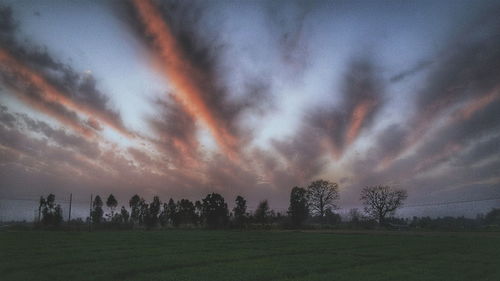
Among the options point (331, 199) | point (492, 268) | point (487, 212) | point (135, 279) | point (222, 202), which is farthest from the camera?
point (331, 199)

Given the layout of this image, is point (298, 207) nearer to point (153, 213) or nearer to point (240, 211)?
point (240, 211)

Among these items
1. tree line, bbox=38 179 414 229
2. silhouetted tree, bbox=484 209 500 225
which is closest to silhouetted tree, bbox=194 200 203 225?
tree line, bbox=38 179 414 229

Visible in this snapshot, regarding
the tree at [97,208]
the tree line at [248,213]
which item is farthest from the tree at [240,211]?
the tree at [97,208]

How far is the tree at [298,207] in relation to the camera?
103 m

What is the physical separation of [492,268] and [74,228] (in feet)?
239

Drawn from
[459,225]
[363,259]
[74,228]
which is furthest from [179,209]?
[363,259]

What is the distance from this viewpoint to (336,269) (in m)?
16.8

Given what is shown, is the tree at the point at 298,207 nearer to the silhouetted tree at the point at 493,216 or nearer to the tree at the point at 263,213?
the tree at the point at 263,213

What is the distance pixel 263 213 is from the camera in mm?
105438

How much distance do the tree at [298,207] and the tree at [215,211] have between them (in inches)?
782

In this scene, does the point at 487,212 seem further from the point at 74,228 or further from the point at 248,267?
the point at 74,228

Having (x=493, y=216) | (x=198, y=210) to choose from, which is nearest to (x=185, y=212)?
(x=198, y=210)

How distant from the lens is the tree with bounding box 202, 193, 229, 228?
10081 cm

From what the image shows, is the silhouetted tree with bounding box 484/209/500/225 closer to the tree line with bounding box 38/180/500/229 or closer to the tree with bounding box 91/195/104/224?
the tree line with bounding box 38/180/500/229
